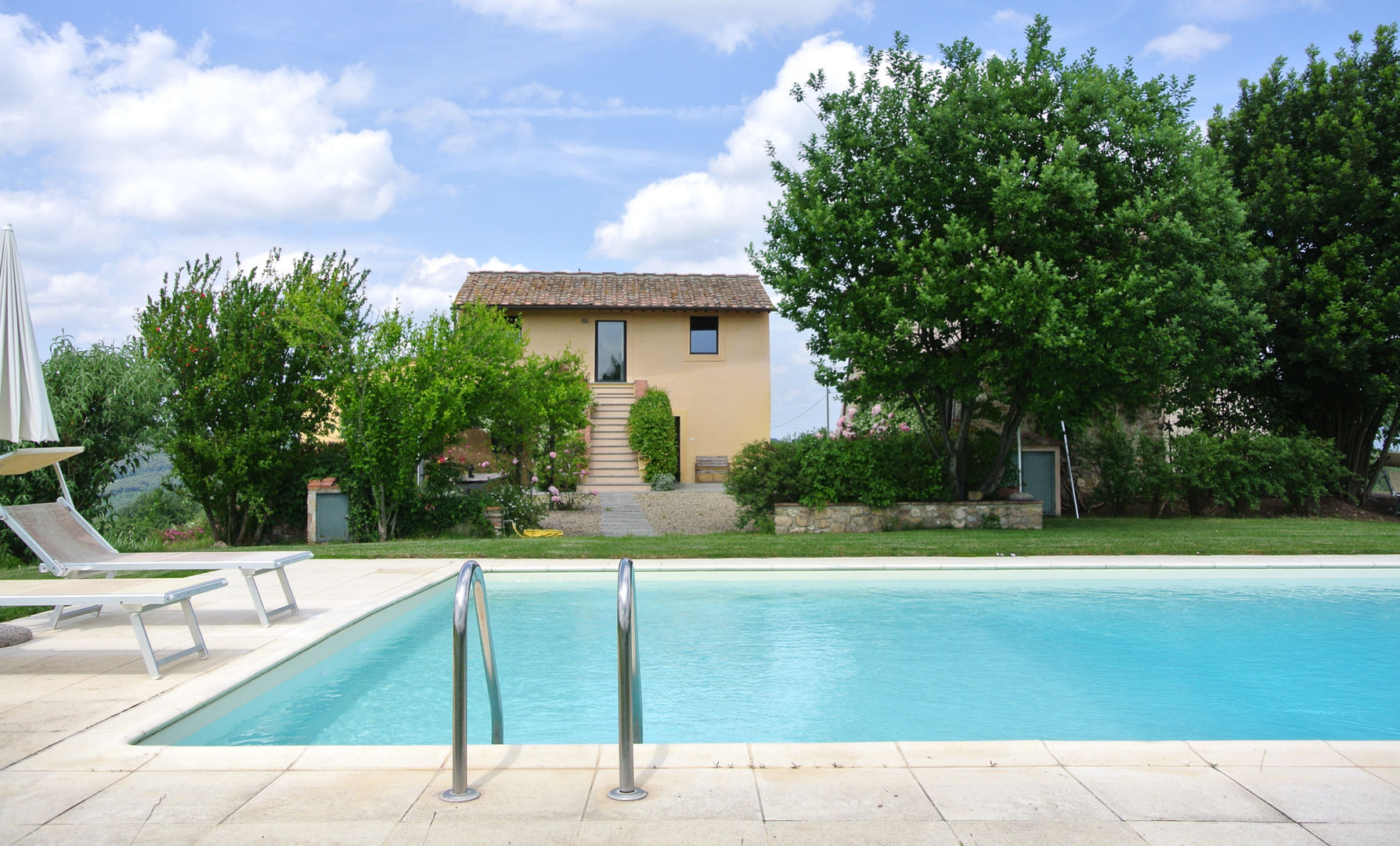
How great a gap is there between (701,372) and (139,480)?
1385 centimetres

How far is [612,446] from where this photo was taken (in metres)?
22.5

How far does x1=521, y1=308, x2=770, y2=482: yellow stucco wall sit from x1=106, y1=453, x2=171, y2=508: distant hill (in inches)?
455

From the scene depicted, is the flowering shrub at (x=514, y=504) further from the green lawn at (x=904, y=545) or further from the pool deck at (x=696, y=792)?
the pool deck at (x=696, y=792)

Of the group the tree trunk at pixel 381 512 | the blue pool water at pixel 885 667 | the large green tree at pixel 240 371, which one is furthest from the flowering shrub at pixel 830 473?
the large green tree at pixel 240 371

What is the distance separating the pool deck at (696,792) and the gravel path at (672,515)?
34.0 ft

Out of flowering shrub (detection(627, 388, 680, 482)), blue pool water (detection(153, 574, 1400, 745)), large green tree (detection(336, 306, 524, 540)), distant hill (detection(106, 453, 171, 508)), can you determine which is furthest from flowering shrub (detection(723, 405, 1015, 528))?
distant hill (detection(106, 453, 171, 508))

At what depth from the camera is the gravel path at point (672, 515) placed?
15086 millimetres

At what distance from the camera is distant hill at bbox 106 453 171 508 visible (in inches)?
501

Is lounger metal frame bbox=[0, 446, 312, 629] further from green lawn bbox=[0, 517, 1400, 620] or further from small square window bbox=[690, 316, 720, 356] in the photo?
small square window bbox=[690, 316, 720, 356]

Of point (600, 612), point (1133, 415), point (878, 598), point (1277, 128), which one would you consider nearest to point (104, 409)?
point (600, 612)

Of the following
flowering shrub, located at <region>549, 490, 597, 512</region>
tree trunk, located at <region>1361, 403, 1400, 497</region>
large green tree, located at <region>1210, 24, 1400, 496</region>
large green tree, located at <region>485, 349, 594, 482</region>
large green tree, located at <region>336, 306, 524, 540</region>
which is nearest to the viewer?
large green tree, located at <region>336, 306, 524, 540</region>

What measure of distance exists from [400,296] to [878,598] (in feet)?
26.8

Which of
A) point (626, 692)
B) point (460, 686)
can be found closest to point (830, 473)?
point (626, 692)

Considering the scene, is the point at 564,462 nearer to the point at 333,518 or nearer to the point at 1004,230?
the point at 333,518
